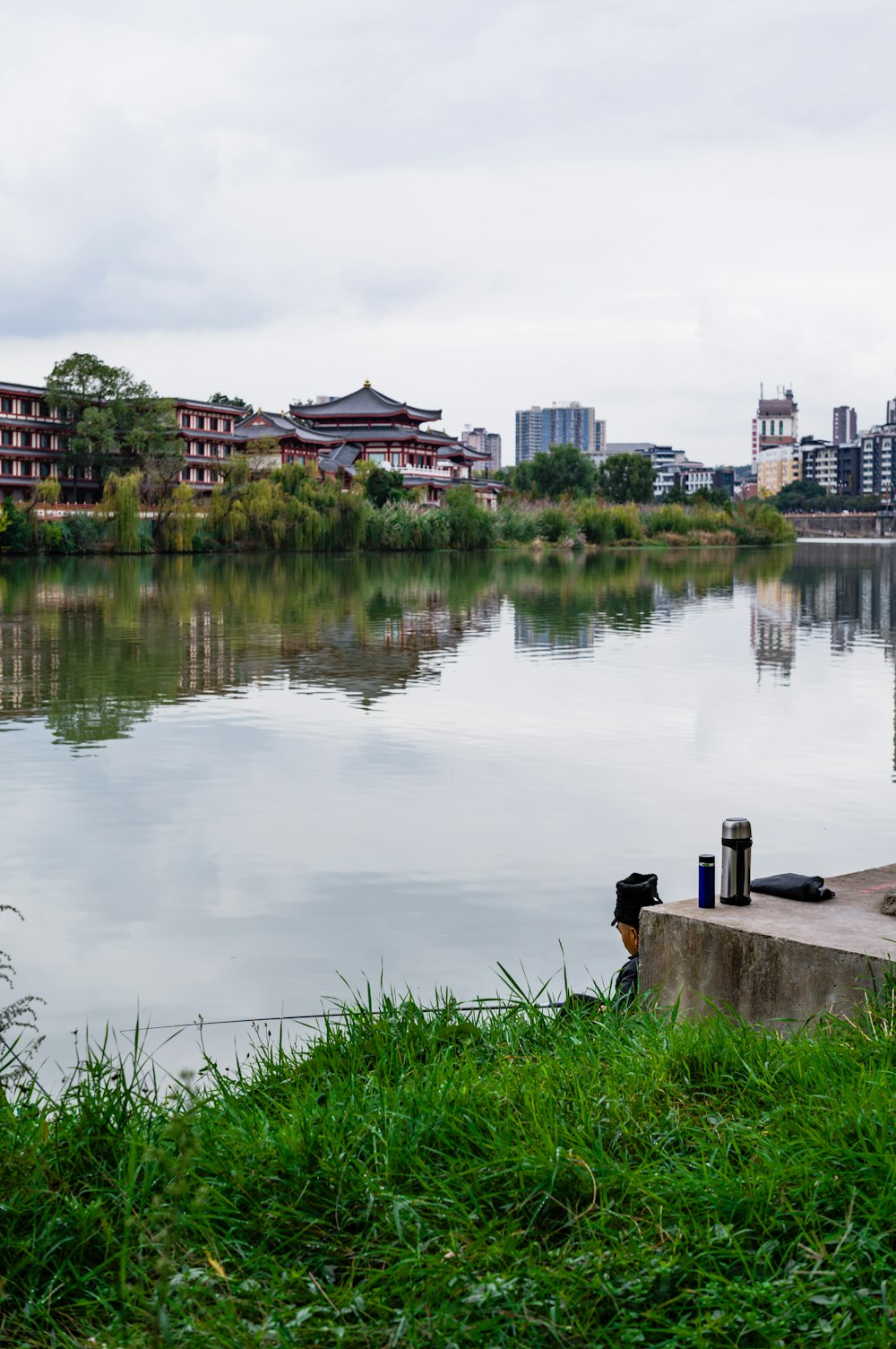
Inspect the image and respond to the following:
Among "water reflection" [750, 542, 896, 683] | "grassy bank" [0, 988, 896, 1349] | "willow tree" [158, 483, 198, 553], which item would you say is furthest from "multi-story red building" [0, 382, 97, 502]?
"grassy bank" [0, 988, 896, 1349]

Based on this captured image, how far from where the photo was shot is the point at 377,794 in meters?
8.05

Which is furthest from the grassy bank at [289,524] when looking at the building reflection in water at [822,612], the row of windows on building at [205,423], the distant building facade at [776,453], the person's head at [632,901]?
the distant building facade at [776,453]

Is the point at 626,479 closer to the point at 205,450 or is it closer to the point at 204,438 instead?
the point at 205,450

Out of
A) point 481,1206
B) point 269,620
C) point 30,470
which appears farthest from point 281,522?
point 481,1206

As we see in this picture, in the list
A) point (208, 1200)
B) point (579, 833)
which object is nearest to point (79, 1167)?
point (208, 1200)

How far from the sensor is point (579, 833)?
704 centimetres

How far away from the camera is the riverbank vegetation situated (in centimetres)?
4078

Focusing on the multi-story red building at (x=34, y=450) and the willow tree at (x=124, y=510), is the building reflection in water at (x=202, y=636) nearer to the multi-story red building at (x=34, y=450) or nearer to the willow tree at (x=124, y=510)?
the willow tree at (x=124, y=510)

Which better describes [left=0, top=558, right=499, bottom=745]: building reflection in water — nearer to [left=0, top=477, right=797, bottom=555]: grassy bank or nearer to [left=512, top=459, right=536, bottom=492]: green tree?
[left=0, top=477, right=797, bottom=555]: grassy bank

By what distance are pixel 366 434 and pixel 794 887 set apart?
190ft

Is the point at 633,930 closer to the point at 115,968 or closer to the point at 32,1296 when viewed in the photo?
the point at 115,968

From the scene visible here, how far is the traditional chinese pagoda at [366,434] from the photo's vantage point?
57.2m

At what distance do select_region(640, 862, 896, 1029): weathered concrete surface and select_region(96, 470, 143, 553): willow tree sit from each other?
38.2m

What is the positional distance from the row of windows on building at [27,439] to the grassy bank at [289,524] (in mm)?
6743
